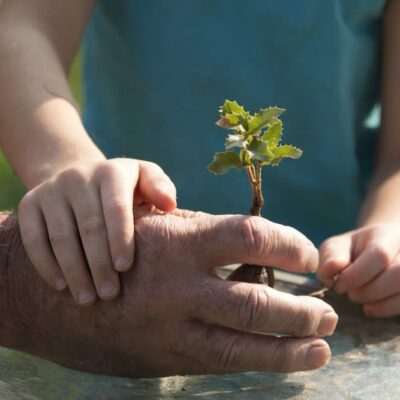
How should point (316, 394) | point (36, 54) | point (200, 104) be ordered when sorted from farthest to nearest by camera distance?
point (200, 104) → point (36, 54) → point (316, 394)

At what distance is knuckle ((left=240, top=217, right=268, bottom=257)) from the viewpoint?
1288mm

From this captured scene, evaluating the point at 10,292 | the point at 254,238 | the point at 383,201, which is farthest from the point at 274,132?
the point at 383,201

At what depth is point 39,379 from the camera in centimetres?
139

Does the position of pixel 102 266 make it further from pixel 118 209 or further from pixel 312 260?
pixel 312 260

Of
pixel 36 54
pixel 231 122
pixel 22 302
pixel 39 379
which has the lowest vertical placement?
pixel 39 379

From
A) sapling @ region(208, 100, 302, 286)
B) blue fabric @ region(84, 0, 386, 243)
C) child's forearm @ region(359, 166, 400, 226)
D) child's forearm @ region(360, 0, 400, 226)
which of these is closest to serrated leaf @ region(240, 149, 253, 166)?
sapling @ region(208, 100, 302, 286)

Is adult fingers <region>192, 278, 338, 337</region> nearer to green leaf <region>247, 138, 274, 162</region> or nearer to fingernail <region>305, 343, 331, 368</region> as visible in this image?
fingernail <region>305, 343, 331, 368</region>

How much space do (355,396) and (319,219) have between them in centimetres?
112

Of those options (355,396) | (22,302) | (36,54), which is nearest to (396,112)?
(36,54)

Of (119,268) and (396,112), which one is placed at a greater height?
(396,112)

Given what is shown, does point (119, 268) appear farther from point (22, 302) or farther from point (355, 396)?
point (355, 396)

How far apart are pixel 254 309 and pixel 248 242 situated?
3.8 inches

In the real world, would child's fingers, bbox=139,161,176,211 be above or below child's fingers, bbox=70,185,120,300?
above

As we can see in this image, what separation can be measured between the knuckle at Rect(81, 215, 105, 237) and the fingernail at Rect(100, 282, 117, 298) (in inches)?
3.1
